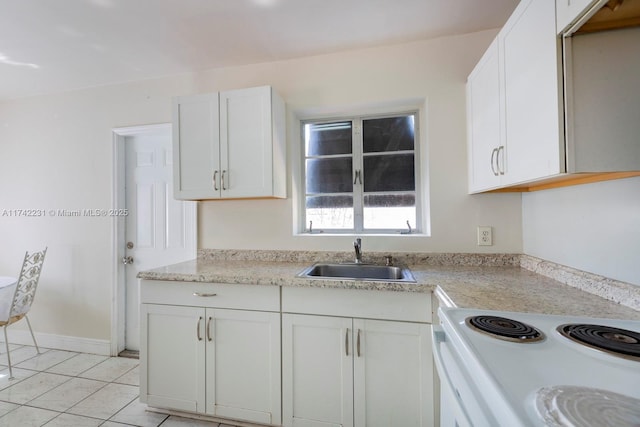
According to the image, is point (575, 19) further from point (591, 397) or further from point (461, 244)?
point (461, 244)

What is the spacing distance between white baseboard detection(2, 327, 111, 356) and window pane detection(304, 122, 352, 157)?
8.17 feet

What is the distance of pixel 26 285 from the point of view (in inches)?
89.8

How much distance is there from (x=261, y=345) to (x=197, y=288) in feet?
1.61

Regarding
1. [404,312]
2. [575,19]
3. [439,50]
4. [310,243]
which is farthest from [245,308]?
[439,50]

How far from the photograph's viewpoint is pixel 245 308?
153cm

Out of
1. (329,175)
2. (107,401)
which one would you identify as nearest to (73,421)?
(107,401)

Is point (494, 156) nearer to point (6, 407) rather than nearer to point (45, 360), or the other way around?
point (6, 407)

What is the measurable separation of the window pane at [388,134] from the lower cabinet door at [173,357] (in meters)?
1.66

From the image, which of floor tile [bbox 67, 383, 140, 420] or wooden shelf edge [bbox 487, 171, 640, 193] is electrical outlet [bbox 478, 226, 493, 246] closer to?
wooden shelf edge [bbox 487, 171, 640, 193]

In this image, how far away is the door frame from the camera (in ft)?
7.99

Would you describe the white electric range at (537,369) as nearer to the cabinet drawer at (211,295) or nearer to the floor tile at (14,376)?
the cabinet drawer at (211,295)

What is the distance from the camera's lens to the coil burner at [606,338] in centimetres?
66

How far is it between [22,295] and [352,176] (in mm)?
2846

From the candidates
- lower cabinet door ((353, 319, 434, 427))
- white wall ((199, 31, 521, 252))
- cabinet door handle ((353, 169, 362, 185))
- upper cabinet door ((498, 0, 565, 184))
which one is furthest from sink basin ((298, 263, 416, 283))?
upper cabinet door ((498, 0, 565, 184))
